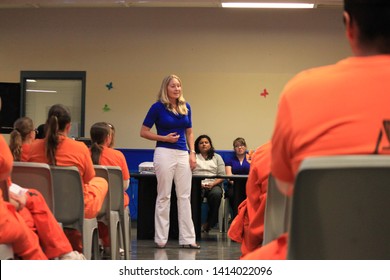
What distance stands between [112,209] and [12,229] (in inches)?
79.3

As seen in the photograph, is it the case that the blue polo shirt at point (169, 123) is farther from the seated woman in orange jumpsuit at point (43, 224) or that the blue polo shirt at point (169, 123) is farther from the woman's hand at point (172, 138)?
the seated woman in orange jumpsuit at point (43, 224)

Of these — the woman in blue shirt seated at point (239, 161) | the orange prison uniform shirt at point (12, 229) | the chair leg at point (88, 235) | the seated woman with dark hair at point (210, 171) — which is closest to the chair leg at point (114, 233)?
the chair leg at point (88, 235)

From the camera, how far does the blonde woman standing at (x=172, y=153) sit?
5.35 m

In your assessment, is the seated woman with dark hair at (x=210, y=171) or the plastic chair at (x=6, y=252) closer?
the plastic chair at (x=6, y=252)

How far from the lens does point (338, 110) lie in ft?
3.84

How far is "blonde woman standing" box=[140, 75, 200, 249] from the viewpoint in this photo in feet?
17.5

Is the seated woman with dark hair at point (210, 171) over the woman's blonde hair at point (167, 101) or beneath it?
beneath

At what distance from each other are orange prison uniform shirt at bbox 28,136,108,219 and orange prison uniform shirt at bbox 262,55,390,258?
90.5 inches

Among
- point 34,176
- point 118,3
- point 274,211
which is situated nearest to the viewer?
point 274,211

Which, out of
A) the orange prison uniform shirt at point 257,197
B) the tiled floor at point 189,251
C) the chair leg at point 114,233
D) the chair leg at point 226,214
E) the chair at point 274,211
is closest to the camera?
the chair at point 274,211

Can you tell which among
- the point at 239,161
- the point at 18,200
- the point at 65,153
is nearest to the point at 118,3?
the point at 239,161

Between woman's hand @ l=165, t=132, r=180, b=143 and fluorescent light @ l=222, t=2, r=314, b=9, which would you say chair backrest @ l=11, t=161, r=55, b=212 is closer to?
woman's hand @ l=165, t=132, r=180, b=143

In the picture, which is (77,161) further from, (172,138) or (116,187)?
(172,138)
